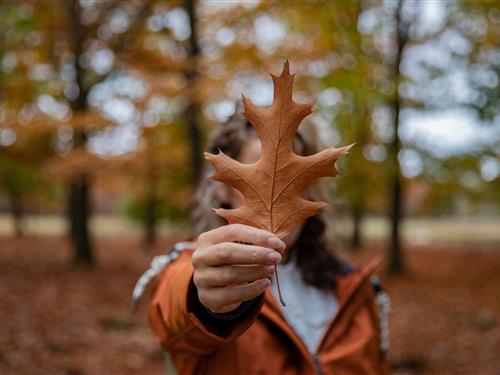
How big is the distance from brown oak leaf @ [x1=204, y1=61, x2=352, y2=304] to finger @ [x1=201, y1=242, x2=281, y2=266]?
0.07m

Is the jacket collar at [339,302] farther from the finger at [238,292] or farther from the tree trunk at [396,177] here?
the tree trunk at [396,177]

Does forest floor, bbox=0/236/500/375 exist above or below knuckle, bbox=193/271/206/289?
below

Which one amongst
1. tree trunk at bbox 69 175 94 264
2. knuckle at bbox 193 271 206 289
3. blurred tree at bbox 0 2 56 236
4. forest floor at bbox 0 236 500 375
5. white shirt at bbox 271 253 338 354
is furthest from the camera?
tree trunk at bbox 69 175 94 264

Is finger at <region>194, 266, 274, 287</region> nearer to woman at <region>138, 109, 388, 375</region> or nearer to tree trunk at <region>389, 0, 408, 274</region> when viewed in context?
woman at <region>138, 109, 388, 375</region>

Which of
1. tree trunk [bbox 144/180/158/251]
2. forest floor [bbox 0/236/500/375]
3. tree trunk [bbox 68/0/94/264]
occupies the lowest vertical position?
tree trunk [bbox 144/180/158/251]

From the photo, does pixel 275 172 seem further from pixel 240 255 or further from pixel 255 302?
pixel 255 302

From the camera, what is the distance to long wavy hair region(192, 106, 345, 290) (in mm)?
1740

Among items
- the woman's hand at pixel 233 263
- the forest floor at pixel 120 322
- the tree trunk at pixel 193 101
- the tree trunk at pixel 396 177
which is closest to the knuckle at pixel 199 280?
the woman's hand at pixel 233 263

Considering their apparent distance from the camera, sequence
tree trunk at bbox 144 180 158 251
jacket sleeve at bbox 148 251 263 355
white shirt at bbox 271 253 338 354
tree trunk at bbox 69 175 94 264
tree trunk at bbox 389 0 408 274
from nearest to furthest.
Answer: jacket sleeve at bbox 148 251 263 355 < white shirt at bbox 271 253 338 354 < tree trunk at bbox 389 0 408 274 < tree trunk at bbox 69 175 94 264 < tree trunk at bbox 144 180 158 251

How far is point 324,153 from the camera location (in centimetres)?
97

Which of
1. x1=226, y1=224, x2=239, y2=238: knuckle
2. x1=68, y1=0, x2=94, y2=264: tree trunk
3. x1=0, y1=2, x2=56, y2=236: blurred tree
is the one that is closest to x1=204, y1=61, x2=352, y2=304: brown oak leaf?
x1=226, y1=224, x2=239, y2=238: knuckle

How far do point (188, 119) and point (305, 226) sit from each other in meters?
6.46

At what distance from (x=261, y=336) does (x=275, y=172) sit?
0.76 m

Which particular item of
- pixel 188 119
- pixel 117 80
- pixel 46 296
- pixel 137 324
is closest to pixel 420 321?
pixel 137 324
